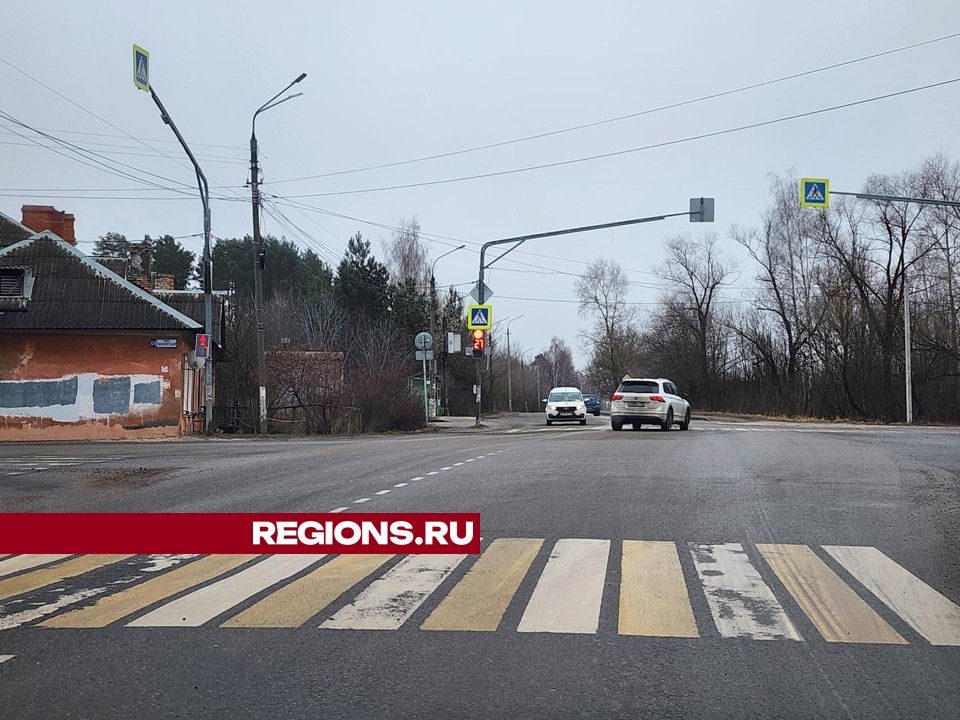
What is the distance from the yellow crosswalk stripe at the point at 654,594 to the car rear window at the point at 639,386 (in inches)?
826

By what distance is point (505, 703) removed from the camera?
14.3 feet

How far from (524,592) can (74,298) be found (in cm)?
2640

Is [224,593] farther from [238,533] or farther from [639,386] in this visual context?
[639,386]

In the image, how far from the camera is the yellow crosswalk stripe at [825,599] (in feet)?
18.1

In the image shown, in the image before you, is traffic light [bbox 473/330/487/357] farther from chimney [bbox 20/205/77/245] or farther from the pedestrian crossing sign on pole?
chimney [bbox 20/205/77/245]

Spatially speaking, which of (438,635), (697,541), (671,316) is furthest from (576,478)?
(671,316)

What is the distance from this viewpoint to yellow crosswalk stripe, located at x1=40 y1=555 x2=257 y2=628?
582 cm

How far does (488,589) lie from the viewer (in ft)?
21.5

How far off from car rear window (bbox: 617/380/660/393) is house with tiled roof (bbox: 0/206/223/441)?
1366 centimetres

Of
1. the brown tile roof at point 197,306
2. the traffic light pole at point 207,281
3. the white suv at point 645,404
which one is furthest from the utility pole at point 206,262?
the white suv at point 645,404

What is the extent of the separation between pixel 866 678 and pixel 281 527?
6.10 m

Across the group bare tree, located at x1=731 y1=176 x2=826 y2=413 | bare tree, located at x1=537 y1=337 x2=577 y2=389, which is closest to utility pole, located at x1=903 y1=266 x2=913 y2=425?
bare tree, located at x1=731 y1=176 x2=826 y2=413

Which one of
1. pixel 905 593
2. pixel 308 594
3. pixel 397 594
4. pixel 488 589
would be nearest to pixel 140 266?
pixel 308 594

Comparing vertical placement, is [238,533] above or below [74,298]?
below
